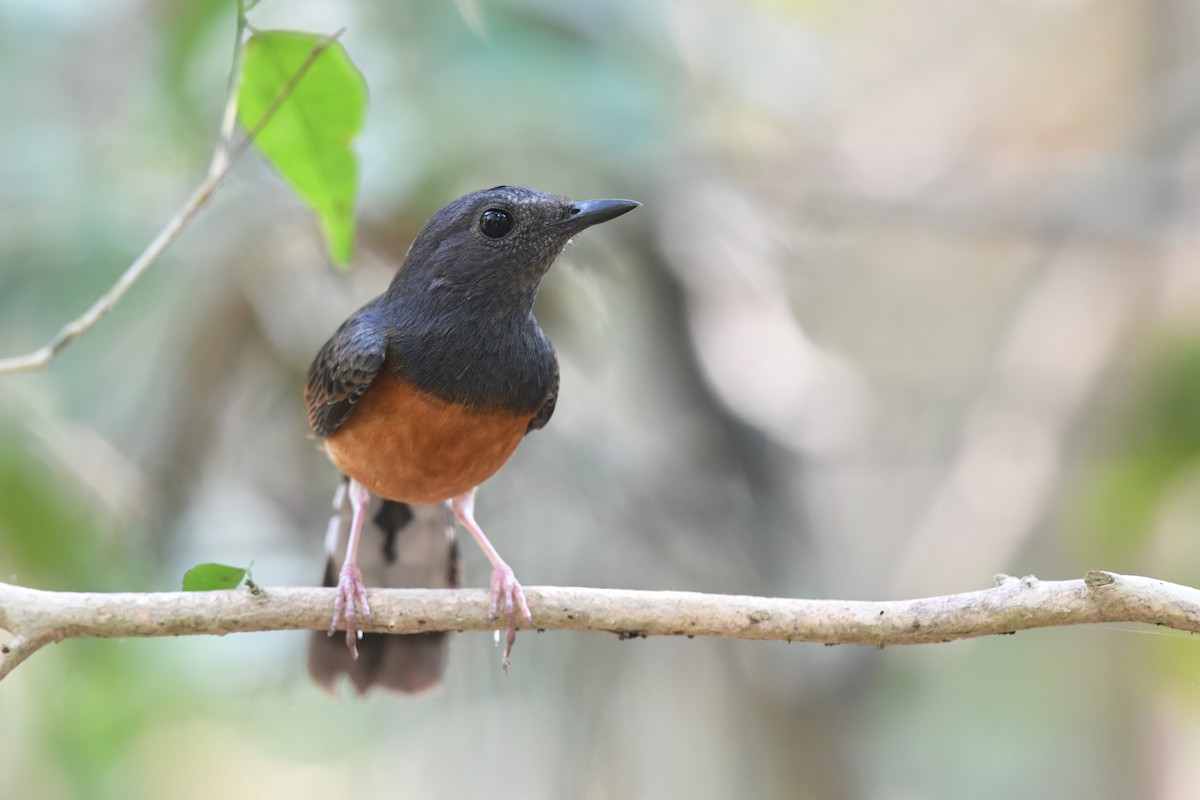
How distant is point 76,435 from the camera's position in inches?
255

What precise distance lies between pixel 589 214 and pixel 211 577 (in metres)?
1.82

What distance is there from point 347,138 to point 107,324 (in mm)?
2490

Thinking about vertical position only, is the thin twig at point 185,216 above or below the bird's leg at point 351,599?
above

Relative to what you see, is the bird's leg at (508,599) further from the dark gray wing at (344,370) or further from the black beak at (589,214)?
the black beak at (589,214)

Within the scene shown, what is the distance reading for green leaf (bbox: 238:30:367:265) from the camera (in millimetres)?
3838

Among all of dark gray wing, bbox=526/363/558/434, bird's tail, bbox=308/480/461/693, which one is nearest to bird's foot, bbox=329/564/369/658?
dark gray wing, bbox=526/363/558/434

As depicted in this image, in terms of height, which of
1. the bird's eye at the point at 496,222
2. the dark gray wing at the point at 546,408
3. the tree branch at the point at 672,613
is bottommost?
the tree branch at the point at 672,613

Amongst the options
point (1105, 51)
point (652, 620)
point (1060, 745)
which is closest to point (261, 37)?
point (652, 620)

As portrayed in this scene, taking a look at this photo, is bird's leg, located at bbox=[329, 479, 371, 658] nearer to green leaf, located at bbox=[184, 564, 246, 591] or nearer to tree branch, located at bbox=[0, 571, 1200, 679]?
tree branch, located at bbox=[0, 571, 1200, 679]

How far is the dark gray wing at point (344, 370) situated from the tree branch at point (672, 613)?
3.41ft

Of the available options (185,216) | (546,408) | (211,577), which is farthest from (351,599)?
(185,216)

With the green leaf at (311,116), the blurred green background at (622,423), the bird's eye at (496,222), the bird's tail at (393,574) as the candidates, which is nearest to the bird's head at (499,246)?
the bird's eye at (496,222)

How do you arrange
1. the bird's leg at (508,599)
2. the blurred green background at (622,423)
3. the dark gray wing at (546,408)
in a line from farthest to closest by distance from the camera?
the blurred green background at (622,423) → the dark gray wing at (546,408) → the bird's leg at (508,599)

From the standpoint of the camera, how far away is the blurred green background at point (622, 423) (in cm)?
607
